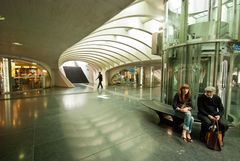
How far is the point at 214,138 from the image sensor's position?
3.39 metres

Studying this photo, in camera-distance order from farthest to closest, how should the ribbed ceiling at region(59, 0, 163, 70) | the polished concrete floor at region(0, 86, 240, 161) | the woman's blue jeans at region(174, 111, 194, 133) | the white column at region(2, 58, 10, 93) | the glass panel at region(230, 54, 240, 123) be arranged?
1. the white column at region(2, 58, 10, 93)
2. the ribbed ceiling at region(59, 0, 163, 70)
3. the glass panel at region(230, 54, 240, 123)
4. the woman's blue jeans at region(174, 111, 194, 133)
5. the polished concrete floor at region(0, 86, 240, 161)

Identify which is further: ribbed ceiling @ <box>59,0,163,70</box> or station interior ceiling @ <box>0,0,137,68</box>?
ribbed ceiling @ <box>59,0,163,70</box>

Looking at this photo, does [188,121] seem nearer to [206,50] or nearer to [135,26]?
[206,50]

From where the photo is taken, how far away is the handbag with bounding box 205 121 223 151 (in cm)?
335

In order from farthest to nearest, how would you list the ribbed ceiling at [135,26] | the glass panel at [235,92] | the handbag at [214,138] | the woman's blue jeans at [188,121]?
the ribbed ceiling at [135,26] < the glass panel at [235,92] < the woman's blue jeans at [188,121] < the handbag at [214,138]

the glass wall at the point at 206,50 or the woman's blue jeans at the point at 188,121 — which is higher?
the glass wall at the point at 206,50

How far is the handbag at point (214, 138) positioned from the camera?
3.35m

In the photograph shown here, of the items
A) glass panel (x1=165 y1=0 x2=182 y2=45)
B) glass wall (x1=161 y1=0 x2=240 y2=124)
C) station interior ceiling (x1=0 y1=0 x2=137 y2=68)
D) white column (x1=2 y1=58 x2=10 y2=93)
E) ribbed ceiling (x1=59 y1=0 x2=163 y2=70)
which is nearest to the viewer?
station interior ceiling (x1=0 y1=0 x2=137 y2=68)

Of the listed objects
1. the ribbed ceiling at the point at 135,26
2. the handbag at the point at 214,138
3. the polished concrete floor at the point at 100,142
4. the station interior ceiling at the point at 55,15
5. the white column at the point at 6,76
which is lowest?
the polished concrete floor at the point at 100,142

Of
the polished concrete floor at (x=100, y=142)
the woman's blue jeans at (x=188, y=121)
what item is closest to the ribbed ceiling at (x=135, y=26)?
the woman's blue jeans at (x=188, y=121)

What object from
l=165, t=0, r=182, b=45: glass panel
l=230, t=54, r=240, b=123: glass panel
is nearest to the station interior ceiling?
l=165, t=0, r=182, b=45: glass panel

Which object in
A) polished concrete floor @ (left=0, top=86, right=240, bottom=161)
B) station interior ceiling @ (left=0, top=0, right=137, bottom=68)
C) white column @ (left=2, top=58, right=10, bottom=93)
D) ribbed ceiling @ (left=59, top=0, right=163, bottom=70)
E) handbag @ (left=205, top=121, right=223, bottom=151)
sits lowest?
polished concrete floor @ (left=0, top=86, right=240, bottom=161)

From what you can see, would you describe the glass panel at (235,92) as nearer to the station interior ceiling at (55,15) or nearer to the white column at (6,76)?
the station interior ceiling at (55,15)

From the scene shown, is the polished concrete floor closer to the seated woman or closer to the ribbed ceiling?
the seated woman
